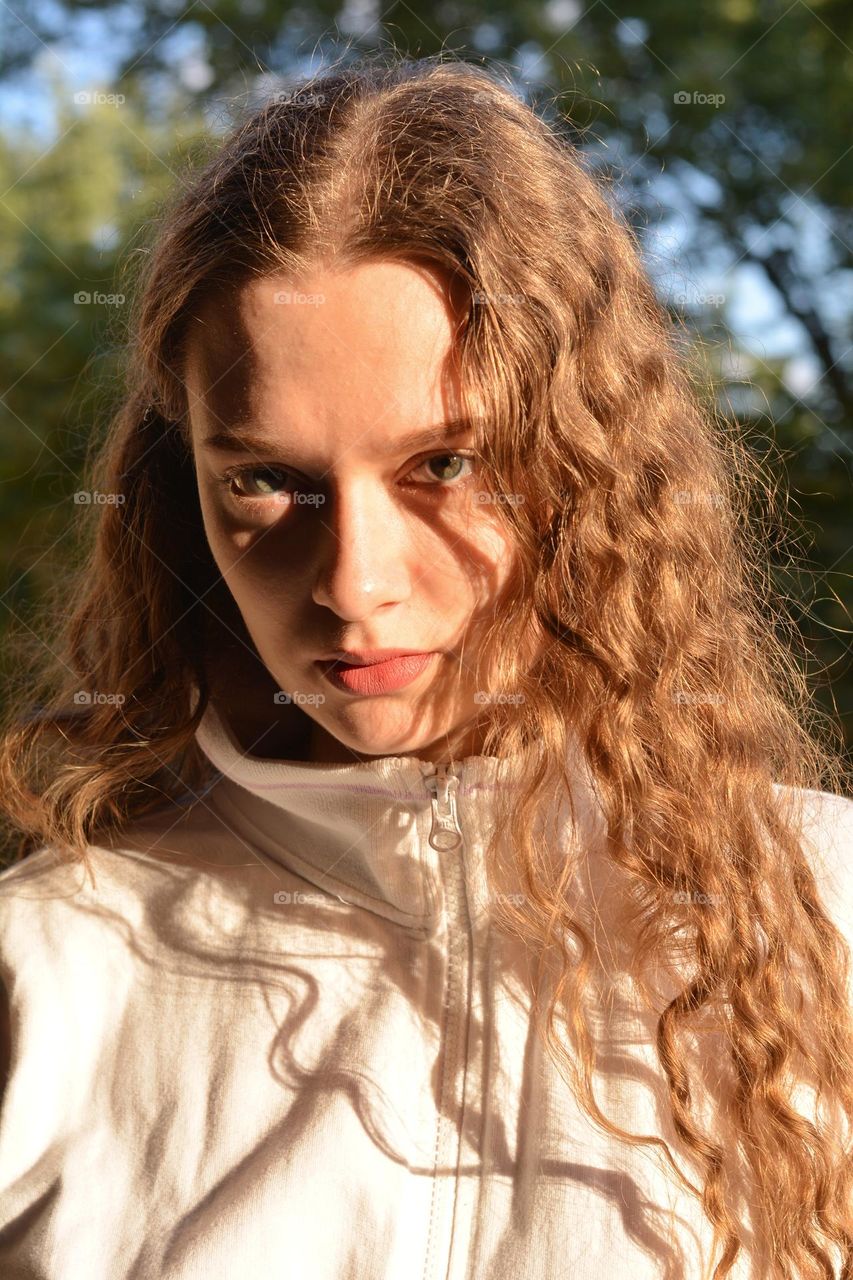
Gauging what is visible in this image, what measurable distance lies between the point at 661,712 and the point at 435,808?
241 millimetres

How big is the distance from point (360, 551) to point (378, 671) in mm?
115

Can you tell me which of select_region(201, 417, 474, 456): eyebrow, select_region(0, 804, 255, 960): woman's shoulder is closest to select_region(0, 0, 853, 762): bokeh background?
select_region(0, 804, 255, 960): woman's shoulder

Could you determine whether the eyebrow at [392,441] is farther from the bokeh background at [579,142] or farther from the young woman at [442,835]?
the bokeh background at [579,142]

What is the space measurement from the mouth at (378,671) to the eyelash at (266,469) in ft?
0.48

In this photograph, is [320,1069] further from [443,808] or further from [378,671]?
[378,671]

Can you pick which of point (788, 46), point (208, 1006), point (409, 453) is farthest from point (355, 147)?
point (788, 46)

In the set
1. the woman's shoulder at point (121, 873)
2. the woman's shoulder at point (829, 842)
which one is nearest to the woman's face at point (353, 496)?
the woman's shoulder at point (121, 873)

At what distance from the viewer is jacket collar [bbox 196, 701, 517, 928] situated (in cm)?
110

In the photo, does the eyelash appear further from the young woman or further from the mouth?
the mouth

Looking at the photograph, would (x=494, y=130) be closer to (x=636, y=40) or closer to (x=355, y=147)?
(x=355, y=147)

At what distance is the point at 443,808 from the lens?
1098 mm

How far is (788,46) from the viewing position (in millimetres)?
2600

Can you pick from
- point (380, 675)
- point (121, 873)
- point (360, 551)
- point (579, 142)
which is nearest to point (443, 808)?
point (380, 675)

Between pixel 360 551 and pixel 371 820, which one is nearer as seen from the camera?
pixel 360 551
